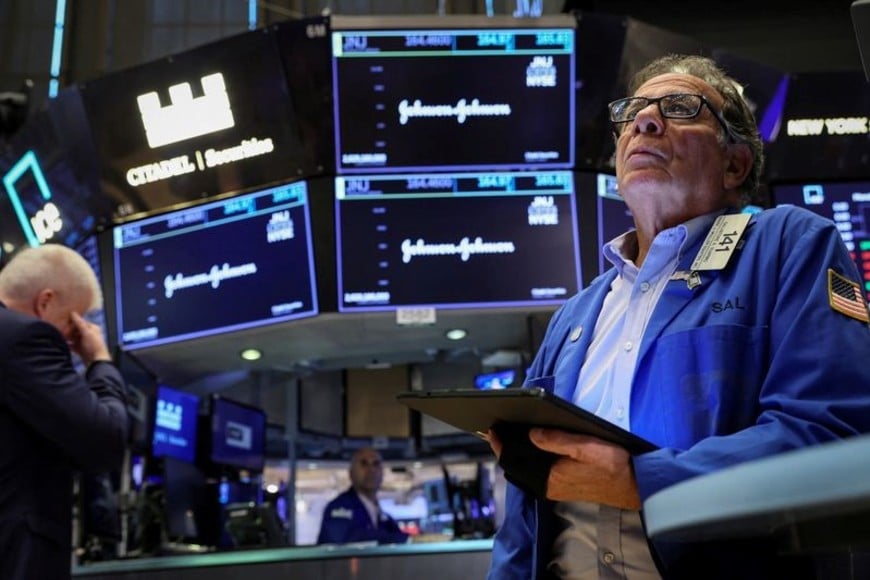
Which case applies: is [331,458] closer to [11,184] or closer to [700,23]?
[11,184]

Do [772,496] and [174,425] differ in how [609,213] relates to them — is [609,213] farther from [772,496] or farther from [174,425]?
[772,496]

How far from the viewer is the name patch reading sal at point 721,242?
152 centimetres

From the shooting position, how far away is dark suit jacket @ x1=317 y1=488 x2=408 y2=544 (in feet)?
17.1

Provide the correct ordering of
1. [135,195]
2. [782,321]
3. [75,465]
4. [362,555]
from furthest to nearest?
[135,195] → [362,555] → [75,465] → [782,321]

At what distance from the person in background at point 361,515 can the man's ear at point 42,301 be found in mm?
2863

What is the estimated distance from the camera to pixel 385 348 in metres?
5.54

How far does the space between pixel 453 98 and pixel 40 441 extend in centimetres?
280

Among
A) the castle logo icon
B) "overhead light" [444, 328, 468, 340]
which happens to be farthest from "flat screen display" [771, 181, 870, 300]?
the castle logo icon

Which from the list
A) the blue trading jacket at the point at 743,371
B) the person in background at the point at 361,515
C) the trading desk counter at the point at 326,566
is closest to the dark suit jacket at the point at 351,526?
the person in background at the point at 361,515

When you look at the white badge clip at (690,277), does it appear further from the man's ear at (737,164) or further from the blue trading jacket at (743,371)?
the man's ear at (737,164)

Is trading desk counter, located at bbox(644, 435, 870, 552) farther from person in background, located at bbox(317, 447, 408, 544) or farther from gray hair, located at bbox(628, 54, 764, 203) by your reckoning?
person in background, located at bbox(317, 447, 408, 544)

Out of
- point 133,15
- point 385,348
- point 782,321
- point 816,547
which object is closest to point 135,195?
point 385,348

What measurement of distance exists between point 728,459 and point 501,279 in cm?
340

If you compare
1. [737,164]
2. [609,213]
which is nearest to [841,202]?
[609,213]
